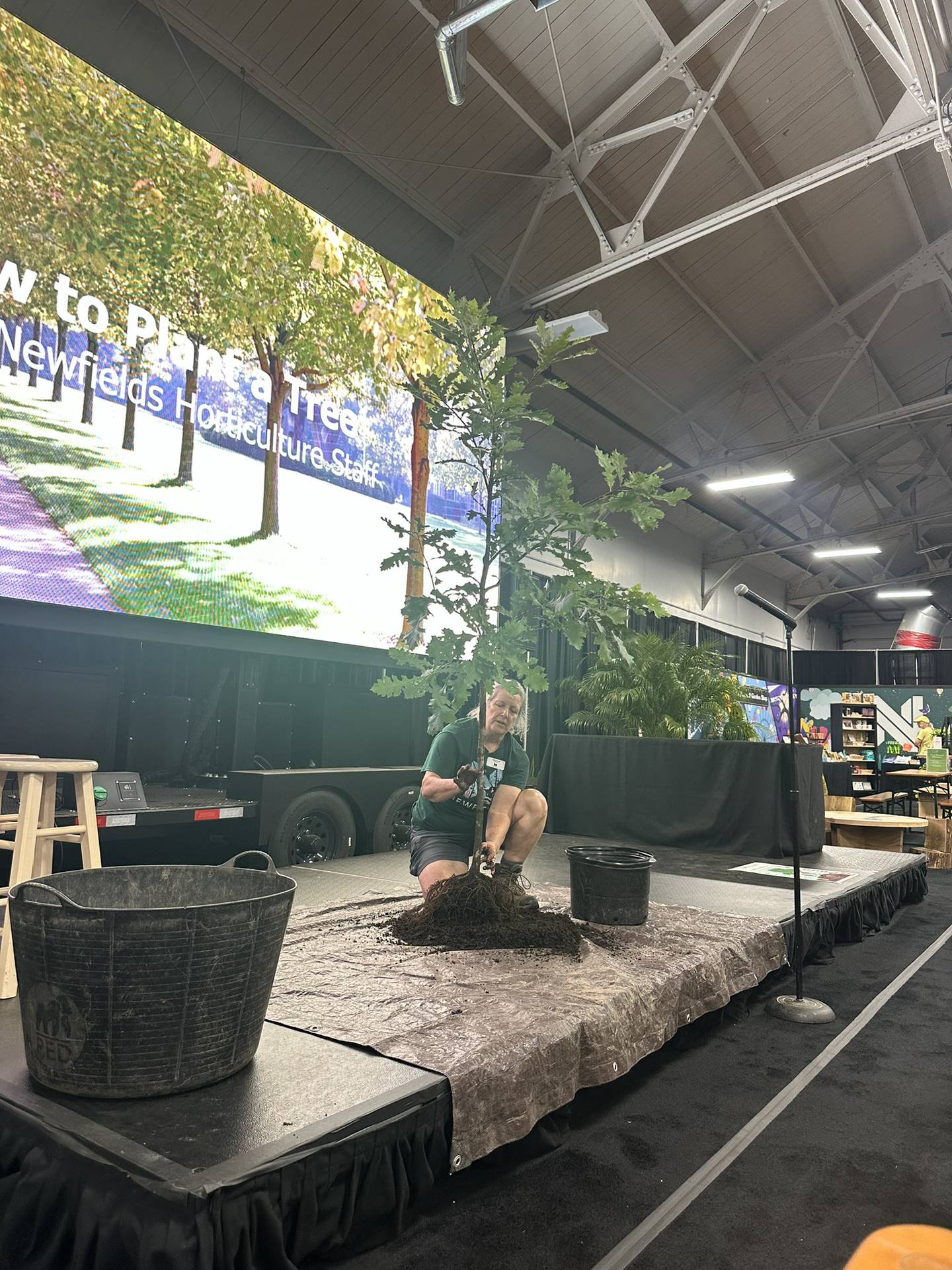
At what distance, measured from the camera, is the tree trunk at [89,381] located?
3.94 meters

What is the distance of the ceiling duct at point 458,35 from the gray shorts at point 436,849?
433cm

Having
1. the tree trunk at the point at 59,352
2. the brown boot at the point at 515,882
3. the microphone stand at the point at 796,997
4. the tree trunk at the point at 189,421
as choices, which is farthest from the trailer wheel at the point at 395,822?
the tree trunk at the point at 59,352

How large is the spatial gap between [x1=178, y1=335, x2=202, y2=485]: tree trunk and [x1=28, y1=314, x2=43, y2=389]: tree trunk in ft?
2.60

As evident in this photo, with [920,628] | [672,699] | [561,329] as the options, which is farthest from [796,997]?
[920,628]

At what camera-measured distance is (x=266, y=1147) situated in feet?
4.71

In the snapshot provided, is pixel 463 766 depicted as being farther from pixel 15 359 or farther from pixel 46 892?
Result: pixel 15 359

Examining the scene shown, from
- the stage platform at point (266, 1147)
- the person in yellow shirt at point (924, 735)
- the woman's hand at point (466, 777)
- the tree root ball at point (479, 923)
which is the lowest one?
the stage platform at point (266, 1147)

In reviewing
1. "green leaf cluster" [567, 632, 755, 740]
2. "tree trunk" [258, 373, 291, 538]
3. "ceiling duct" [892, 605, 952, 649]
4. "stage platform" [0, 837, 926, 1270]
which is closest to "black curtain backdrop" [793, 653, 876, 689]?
"ceiling duct" [892, 605, 952, 649]

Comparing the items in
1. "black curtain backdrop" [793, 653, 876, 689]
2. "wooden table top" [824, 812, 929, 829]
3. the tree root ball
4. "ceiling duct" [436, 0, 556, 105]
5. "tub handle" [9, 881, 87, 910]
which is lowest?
the tree root ball

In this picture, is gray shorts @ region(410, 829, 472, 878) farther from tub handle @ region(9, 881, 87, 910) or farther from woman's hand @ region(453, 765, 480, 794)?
tub handle @ region(9, 881, 87, 910)

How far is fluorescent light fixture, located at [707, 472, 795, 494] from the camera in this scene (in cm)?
1005

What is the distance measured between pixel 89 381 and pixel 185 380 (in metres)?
0.56

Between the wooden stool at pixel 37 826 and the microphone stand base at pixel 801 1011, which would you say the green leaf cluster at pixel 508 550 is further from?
the microphone stand base at pixel 801 1011

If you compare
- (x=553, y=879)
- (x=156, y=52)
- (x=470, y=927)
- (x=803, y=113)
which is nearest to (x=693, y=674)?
(x=553, y=879)
